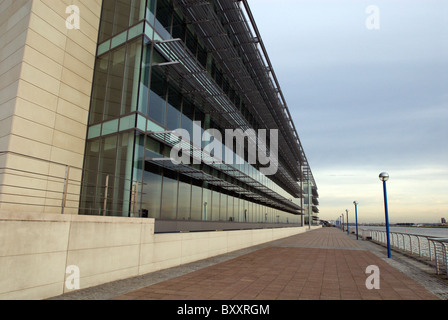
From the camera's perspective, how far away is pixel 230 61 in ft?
57.9

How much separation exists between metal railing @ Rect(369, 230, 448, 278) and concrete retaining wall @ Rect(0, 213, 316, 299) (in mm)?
9213

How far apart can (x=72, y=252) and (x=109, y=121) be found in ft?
20.3

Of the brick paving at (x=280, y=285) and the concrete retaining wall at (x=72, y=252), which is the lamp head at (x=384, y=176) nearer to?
the brick paving at (x=280, y=285)

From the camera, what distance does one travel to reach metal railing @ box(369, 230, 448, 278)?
9.79 m

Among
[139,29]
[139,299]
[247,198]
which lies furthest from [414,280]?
[247,198]

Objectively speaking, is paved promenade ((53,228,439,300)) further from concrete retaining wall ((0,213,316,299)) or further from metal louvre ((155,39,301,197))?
metal louvre ((155,39,301,197))

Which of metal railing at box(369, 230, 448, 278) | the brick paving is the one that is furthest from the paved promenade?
metal railing at box(369, 230, 448, 278)

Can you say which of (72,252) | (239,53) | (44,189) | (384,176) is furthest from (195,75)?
(384,176)

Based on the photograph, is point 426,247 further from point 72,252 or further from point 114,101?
point 114,101

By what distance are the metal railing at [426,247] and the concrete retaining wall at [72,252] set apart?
921cm

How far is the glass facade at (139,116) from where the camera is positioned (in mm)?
10812

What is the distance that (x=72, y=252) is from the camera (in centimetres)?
687

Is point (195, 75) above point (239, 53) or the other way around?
the other way around

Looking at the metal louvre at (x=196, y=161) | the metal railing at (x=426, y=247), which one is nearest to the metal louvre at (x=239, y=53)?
the metal louvre at (x=196, y=161)
